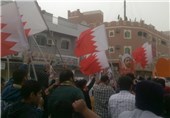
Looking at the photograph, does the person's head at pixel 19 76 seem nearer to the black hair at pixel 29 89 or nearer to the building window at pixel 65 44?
the black hair at pixel 29 89

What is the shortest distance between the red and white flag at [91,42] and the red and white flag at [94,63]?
25 cm

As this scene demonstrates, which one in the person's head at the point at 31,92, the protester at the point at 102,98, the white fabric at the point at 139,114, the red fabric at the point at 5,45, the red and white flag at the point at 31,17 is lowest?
the protester at the point at 102,98

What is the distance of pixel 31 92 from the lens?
3.24 metres

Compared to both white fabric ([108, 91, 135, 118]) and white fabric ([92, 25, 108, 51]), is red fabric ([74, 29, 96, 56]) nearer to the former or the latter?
white fabric ([92, 25, 108, 51])

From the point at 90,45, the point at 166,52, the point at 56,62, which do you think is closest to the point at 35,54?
the point at 56,62

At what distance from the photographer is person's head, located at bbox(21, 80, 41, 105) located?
322cm

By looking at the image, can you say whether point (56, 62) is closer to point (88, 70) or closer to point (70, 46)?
point (70, 46)

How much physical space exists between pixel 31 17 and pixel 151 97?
4.68m

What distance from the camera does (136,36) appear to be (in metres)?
42.4

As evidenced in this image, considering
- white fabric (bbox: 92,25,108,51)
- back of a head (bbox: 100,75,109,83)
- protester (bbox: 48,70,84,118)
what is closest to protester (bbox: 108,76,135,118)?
protester (bbox: 48,70,84,118)

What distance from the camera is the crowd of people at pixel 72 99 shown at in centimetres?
246

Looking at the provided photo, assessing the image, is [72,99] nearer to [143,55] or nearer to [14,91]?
[14,91]

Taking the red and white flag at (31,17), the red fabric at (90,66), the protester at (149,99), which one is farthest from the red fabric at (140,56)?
the protester at (149,99)

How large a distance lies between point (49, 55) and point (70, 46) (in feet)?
14.7
